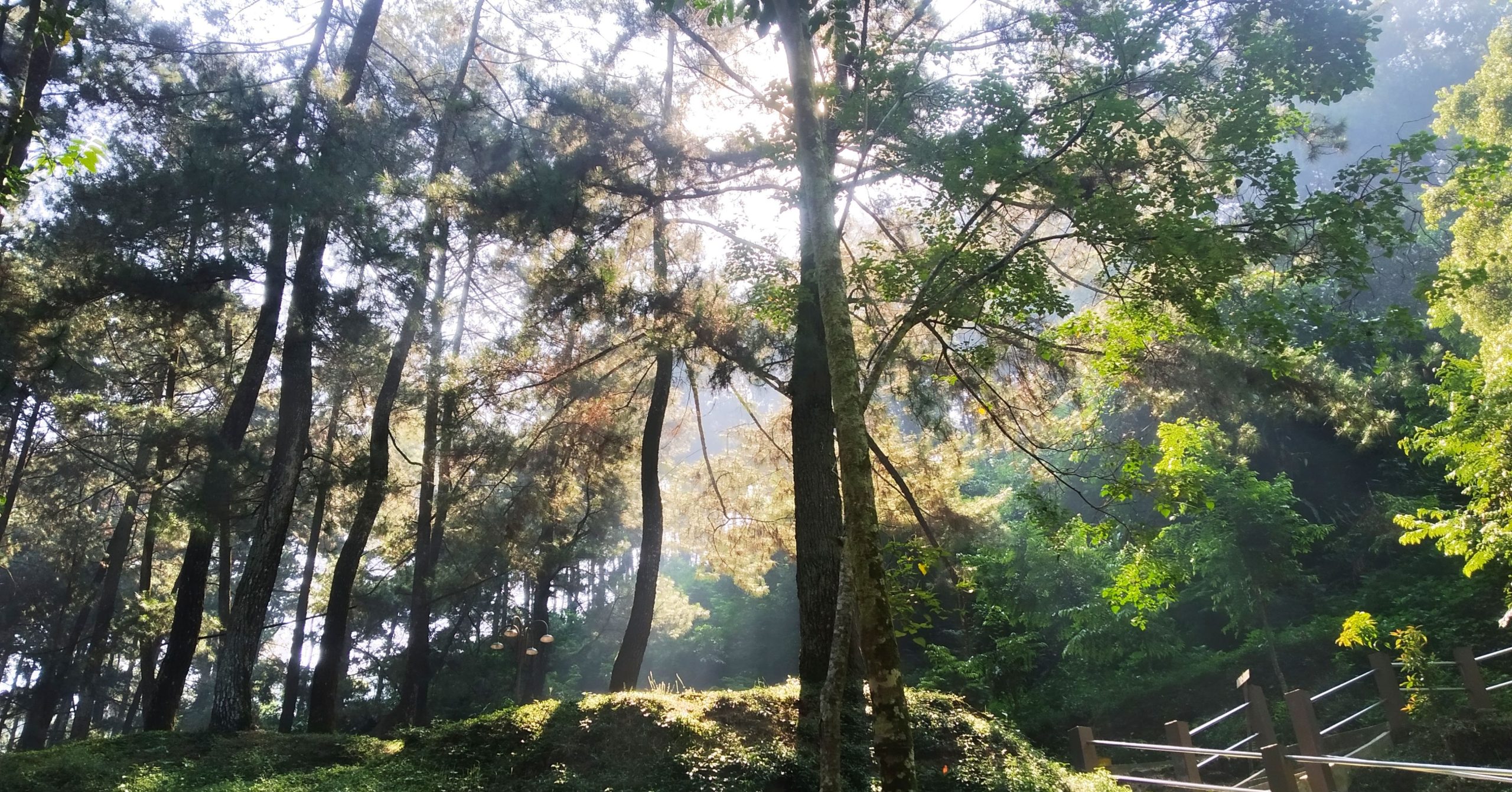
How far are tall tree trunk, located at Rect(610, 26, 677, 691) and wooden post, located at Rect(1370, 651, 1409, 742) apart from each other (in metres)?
8.77

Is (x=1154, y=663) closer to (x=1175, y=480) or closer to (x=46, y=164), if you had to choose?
(x=1175, y=480)

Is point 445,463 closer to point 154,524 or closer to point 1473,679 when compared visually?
point 154,524

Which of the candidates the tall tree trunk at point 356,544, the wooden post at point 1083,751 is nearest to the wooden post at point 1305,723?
the wooden post at point 1083,751

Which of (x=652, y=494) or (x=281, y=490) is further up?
(x=652, y=494)

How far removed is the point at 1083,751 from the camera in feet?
29.1

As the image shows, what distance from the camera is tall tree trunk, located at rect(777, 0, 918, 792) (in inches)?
185

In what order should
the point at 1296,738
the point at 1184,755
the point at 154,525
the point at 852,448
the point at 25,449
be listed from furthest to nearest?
the point at 25,449 < the point at 154,525 < the point at 1184,755 < the point at 1296,738 < the point at 852,448

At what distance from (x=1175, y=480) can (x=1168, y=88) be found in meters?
3.54

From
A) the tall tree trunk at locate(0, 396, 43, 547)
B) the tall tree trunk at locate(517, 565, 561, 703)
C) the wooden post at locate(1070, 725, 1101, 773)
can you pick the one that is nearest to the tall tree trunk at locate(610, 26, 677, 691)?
the wooden post at locate(1070, 725, 1101, 773)

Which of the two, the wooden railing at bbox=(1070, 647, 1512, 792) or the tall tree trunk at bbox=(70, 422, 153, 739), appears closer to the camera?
the wooden railing at bbox=(1070, 647, 1512, 792)

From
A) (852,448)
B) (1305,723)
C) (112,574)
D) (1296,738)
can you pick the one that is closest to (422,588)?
(112,574)

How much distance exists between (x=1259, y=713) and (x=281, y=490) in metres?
11.5

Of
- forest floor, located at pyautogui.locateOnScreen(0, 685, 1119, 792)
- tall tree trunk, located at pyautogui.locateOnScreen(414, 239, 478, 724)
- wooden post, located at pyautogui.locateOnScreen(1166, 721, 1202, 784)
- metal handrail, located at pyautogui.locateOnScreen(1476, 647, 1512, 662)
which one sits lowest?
wooden post, located at pyautogui.locateOnScreen(1166, 721, 1202, 784)

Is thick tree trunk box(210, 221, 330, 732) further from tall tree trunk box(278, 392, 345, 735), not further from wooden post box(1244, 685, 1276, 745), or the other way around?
wooden post box(1244, 685, 1276, 745)
